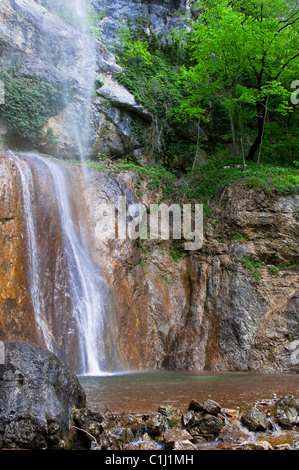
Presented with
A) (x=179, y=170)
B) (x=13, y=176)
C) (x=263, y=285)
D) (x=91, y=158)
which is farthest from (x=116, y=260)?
(x=179, y=170)

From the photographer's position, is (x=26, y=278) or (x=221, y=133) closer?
(x=26, y=278)

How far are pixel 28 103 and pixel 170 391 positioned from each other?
13.5 m

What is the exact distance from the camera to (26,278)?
384 inches

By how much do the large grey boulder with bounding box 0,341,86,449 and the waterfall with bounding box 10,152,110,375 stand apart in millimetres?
4450

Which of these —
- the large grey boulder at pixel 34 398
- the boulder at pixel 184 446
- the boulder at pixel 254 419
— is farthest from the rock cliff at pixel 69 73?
the boulder at pixel 184 446

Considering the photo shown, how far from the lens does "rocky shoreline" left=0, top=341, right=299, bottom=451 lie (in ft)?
13.6

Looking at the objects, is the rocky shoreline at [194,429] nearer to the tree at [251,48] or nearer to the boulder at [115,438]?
the boulder at [115,438]

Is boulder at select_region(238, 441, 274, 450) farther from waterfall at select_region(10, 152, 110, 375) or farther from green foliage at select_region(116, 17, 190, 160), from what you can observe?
green foliage at select_region(116, 17, 190, 160)

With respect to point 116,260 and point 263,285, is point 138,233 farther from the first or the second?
point 263,285

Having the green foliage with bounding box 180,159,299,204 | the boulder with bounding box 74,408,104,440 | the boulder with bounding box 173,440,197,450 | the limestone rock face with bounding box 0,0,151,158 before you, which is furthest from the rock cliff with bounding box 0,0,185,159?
the boulder with bounding box 173,440,197,450

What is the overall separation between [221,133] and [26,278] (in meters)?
15.6

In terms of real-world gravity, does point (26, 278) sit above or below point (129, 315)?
above
